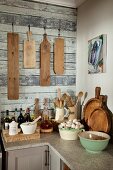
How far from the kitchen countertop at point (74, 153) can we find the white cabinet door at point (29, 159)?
39 millimetres

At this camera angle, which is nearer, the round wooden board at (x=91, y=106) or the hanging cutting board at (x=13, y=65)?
the round wooden board at (x=91, y=106)

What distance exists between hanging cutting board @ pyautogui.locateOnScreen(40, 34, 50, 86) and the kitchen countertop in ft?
1.97

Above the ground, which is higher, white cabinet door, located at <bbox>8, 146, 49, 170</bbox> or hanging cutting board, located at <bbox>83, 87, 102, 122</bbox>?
hanging cutting board, located at <bbox>83, 87, 102, 122</bbox>

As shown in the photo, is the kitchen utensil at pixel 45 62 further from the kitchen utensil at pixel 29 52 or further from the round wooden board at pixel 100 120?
the round wooden board at pixel 100 120

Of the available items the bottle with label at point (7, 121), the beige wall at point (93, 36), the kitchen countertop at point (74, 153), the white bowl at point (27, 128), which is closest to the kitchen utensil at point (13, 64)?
the bottle with label at point (7, 121)

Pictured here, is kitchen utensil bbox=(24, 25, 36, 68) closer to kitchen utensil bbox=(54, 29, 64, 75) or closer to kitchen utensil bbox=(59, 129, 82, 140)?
kitchen utensil bbox=(54, 29, 64, 75)

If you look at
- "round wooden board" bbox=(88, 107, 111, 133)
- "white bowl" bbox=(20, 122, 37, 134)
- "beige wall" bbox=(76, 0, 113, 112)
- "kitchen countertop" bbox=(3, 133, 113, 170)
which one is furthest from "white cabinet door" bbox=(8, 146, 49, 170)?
"beige wall" bbox=(76, 0, 113, 112)

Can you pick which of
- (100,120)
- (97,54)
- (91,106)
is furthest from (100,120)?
(97,54)

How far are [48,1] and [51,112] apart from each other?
1.17 meters

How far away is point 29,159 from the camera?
1.50m

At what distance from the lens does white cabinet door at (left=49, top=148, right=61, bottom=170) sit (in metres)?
1.43

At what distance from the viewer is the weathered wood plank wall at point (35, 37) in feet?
6.30

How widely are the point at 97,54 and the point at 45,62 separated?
56cm

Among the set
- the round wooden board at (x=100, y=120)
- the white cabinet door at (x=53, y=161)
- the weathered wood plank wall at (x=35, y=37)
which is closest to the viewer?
the white cabinet door at (x=53, y=161)
